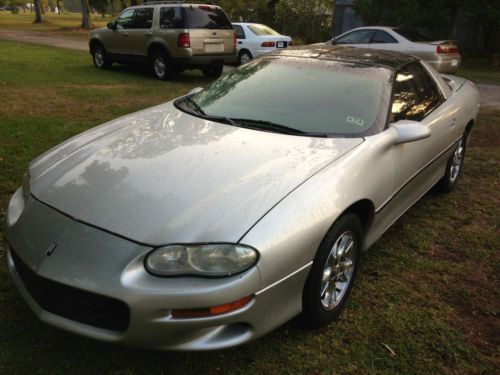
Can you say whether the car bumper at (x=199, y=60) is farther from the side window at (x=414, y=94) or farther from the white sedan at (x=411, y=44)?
the side window at (x=414, y=94)

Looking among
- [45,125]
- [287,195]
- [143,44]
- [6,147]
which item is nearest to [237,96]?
[287,195]

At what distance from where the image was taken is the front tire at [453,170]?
4.31 metres

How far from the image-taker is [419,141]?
3.33m

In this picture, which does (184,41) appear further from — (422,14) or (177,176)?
(422,14)

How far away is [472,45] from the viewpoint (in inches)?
763

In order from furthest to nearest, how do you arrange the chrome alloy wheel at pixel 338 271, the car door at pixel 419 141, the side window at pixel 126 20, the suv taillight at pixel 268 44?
1. the suv taillight at pixel 268 44
2. the side window at pixel 126 20
3. the car door at pixel 419 141
4. the chrome alloy wheel at pixel 338 271

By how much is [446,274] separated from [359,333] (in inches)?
38.0

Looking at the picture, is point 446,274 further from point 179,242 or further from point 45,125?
point 45,125

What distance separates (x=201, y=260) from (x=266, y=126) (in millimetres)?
1252

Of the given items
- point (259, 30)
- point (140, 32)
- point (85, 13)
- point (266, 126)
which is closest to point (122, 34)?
point (140, 32)

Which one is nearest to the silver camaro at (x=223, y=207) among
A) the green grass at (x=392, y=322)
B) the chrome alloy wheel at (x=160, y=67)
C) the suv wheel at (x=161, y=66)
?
the green grass at (x=392, y=322)

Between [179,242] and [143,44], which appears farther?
[143,44]

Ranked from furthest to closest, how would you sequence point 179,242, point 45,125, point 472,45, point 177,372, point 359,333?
point 472,45, point 45,125, point 359,333, point 177,372, point 179,242

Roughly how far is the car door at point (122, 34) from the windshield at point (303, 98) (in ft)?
28.2
